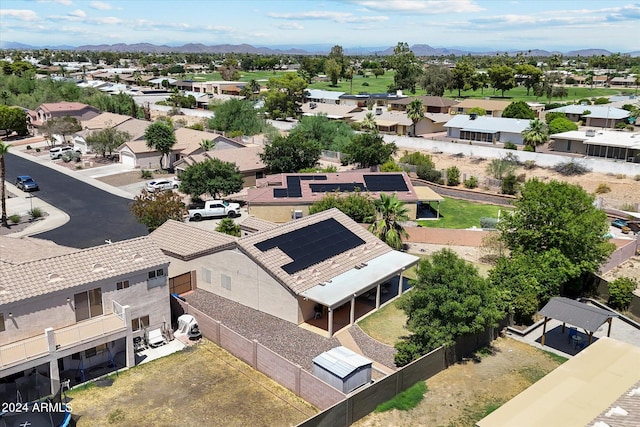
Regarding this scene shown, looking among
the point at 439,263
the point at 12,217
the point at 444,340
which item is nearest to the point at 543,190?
the point at 439,263

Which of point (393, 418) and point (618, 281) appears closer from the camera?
point (393, 418)

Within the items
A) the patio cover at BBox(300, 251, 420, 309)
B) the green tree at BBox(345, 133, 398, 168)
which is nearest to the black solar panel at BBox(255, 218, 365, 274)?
the patio cover at BBox(300, 251, 420, 309)

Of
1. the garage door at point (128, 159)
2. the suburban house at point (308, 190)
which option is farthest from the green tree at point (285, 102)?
the suburban house at point (308, 190)

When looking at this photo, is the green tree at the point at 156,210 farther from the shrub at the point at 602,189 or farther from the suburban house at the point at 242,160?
the shrub at the point at 602,189

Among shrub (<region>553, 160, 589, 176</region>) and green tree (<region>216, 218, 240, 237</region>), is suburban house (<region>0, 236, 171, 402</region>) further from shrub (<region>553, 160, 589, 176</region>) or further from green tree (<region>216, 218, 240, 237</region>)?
shrub (<region>553, 160, 589, 176</region>)

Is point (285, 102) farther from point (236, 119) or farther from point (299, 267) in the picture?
point (299, 267)

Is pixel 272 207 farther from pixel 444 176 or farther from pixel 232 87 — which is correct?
pixel 232 87
